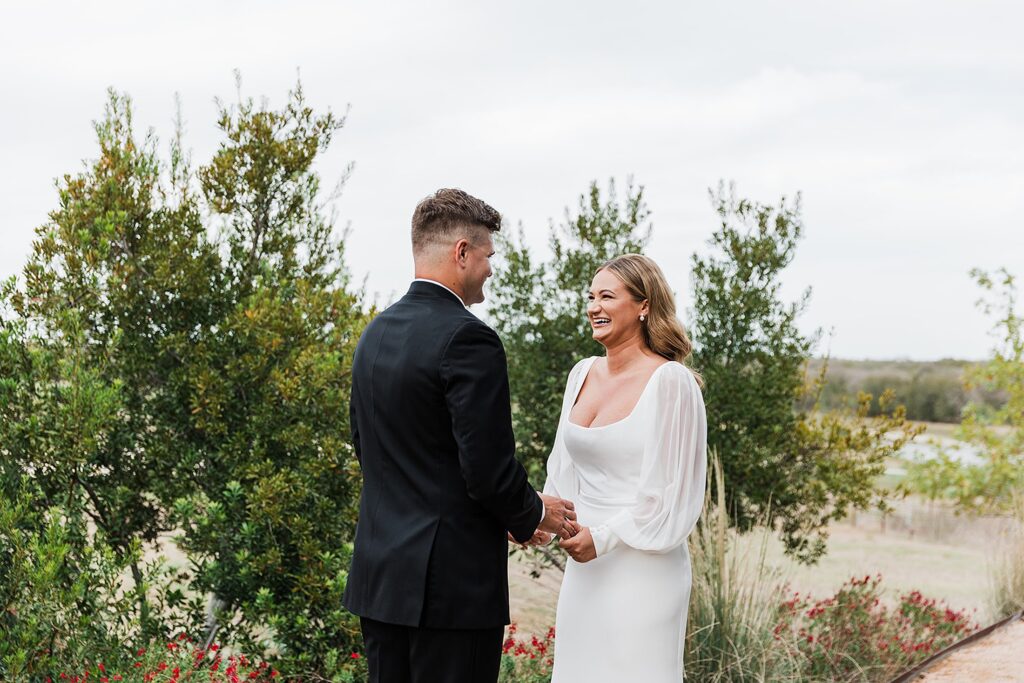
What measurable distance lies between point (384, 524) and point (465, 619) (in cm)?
38

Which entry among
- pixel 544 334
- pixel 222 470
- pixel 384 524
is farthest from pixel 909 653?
pixel 384 524

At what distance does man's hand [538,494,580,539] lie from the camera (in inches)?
132

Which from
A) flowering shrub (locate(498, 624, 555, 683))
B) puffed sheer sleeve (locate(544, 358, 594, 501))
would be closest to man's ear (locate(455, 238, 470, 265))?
puffed sheer sleeve (locate(544, 358, 594, 501))

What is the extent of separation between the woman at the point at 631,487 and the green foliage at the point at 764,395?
4260 mm

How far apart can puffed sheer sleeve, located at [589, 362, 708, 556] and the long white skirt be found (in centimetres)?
11

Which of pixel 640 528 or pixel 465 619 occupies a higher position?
pixel 640 528

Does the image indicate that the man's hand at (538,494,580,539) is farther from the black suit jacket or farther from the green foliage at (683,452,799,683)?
the green foliage at (683,452,799,683)

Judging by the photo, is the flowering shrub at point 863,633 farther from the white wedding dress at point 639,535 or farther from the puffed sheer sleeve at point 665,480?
the puffed sheer sleeve at point 665,480

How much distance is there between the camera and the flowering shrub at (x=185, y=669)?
15.4ft

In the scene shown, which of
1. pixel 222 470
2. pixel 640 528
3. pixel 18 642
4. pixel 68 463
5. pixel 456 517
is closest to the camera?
pixel 456 517

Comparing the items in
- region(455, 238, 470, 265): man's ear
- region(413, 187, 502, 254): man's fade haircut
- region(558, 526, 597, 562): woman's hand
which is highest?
region(413, 187, 502, 254): man's fade haircut

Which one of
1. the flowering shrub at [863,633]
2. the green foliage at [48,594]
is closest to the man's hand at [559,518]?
the green foliage at [48,594]

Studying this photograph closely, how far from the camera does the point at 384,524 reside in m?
3.06

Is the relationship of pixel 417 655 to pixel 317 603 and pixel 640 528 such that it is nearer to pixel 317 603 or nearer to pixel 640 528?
pixel 640 528
